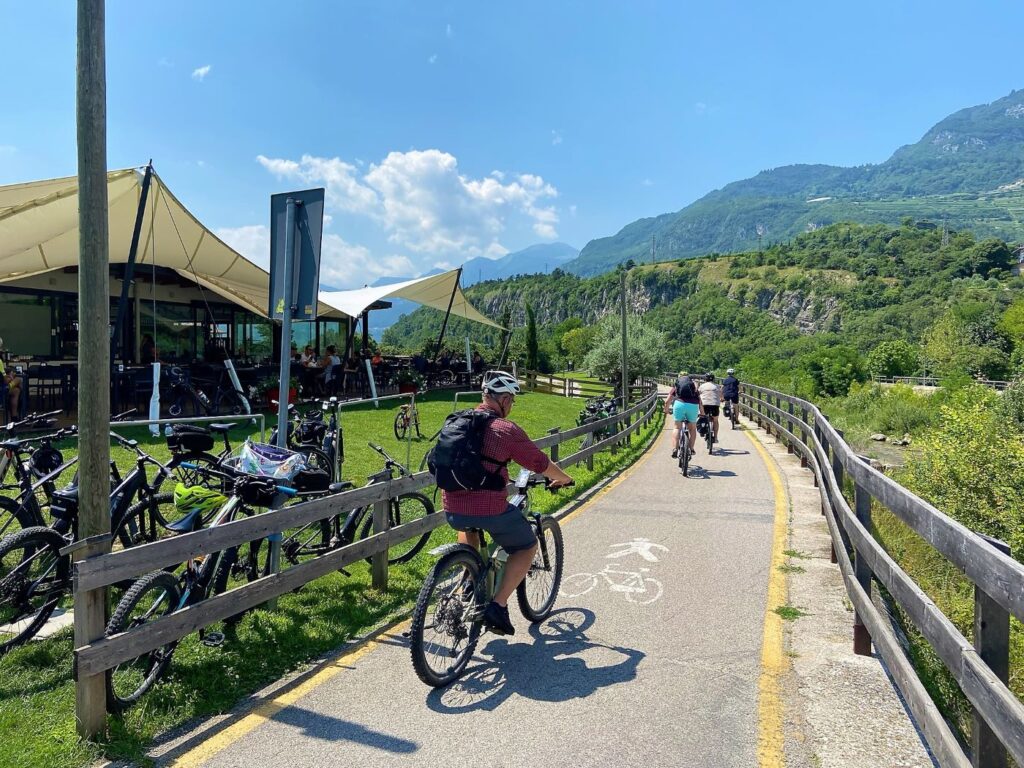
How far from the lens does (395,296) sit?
71.0ft

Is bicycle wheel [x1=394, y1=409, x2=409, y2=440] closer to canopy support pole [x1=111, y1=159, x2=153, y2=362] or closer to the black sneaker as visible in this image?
canopy support pole [x1=111, y1=159, x2=153, y2=362]

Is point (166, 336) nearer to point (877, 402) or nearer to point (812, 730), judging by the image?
point (812, 730)

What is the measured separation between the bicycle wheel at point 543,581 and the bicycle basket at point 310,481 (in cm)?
172

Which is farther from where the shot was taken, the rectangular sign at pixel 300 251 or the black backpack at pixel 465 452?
the rectangular sign at pixel 300 251

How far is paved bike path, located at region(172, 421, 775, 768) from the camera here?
3332mm

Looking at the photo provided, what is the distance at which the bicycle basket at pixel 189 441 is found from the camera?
17.6 ft

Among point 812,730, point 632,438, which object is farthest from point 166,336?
point 812,730

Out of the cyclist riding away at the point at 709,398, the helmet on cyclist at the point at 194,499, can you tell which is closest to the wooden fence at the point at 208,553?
the helmet on cyclist at the point at 194,499

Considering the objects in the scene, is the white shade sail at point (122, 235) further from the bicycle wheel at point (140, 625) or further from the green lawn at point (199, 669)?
the bicycle wheel at point (140, 625)

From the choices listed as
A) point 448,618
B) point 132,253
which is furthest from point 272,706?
point 132,253

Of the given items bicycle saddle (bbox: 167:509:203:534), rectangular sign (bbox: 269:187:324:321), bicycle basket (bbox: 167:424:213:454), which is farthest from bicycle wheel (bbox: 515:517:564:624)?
bicycle basket (bbox: 167:424:213:454)

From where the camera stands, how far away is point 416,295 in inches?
907

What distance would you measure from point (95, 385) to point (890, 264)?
186 m

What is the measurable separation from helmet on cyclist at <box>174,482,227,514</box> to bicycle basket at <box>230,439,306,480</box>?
335 millimetres
